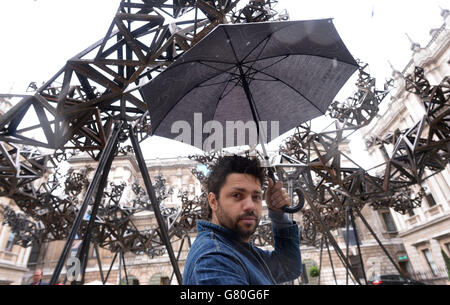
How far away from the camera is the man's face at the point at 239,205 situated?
1.43 metres

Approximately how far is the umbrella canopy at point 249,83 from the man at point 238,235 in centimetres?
114

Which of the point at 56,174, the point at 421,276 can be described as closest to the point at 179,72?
the point at 56,174

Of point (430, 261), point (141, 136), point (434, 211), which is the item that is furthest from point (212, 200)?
point (430, 261)

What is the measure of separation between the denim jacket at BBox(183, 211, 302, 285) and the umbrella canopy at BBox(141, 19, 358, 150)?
136 centimetres

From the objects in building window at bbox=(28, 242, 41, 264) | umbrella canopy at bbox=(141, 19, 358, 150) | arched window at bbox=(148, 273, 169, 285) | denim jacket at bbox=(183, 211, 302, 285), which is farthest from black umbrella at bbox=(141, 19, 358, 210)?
building window at bbox=(28, 242, 41, 264)

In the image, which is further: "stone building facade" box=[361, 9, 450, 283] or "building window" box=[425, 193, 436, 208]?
"building window" box=[425, 193, 436, 208]

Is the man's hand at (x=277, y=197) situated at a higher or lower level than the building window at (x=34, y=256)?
lower

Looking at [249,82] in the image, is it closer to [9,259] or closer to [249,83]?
[249,83]

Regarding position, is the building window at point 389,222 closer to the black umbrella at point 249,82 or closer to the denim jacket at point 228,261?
the black umbrella at point 249,82

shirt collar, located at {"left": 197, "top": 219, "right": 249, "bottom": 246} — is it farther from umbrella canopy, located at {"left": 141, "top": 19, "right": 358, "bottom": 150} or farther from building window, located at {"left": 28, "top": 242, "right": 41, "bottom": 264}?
building window, located at {"left": 28, "top": 242, "right": 41, "bottom": 264}

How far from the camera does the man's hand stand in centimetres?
171

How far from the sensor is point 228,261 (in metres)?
1.12

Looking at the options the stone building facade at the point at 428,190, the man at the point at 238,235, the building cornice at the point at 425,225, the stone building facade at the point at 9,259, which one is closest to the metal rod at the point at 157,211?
the man at the point at 238,235
